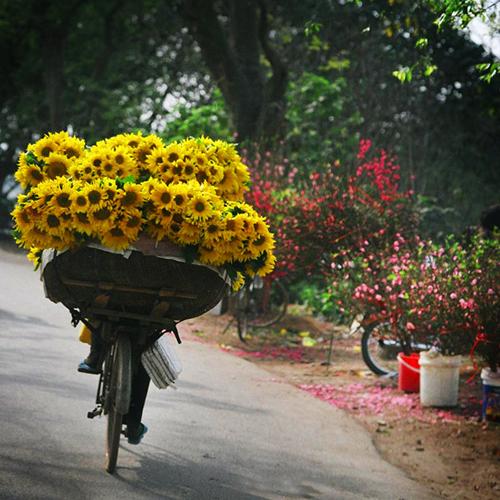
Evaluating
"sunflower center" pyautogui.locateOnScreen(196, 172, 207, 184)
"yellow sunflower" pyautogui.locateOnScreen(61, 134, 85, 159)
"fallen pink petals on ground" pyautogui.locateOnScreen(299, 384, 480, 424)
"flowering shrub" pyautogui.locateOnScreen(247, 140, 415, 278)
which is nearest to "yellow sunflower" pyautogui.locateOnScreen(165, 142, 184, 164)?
"sunflower center" pyautogui.locateOnScreen(196, 172, 207, 184)

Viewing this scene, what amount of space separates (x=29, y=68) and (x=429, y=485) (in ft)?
93.6

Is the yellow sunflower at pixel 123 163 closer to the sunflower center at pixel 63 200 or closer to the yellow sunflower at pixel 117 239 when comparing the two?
the sunflower center at pixel 63 200

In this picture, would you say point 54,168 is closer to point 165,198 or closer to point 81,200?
point 81,200

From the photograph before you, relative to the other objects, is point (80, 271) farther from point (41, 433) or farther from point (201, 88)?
point (201, 88)

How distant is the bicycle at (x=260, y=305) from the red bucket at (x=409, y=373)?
4116 millimetres

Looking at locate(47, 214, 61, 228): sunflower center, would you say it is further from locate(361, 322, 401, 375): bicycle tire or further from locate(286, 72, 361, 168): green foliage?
locate(286, 72, 361, 168): green foliage

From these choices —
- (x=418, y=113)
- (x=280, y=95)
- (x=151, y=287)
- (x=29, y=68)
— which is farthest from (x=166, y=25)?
(x=151, y=287)

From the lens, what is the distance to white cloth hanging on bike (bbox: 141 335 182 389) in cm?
679

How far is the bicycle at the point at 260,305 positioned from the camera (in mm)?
16031

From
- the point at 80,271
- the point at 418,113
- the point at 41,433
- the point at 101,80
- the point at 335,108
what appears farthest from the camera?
the point at 101,80

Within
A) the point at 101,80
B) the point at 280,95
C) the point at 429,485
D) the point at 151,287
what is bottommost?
the point at 429,485

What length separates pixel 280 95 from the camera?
20.3m

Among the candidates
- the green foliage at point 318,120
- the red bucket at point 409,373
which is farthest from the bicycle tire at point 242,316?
the green foliage at point 318,120

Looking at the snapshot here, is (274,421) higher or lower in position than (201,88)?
lower
